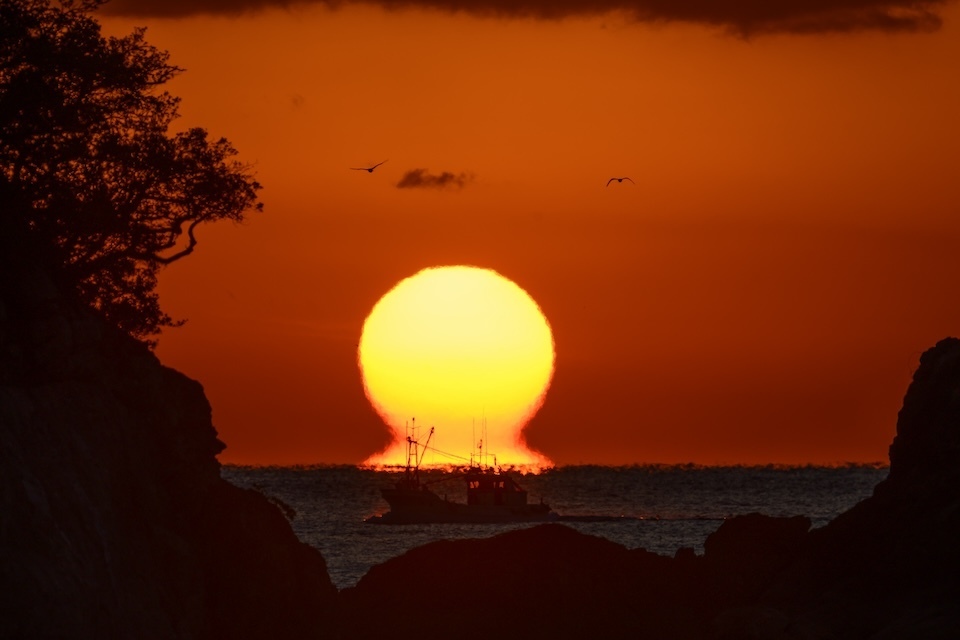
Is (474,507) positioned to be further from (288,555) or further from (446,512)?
(288,555)

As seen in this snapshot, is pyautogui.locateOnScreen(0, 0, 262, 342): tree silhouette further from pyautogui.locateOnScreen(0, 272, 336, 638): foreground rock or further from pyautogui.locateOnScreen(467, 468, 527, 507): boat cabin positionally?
pyautogui.locateOnScreen(467, 468, 527, 507): boat cabin

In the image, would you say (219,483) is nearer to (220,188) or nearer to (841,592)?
(220,188)

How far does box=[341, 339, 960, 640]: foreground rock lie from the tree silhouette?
1486 centimetres

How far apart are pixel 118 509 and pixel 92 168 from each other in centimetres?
1030

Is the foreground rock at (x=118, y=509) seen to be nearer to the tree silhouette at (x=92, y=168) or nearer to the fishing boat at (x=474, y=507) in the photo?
the tree silhouette at (x=92, y=168)

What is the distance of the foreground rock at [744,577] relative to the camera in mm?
43281

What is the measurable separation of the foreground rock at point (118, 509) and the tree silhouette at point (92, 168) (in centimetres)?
237

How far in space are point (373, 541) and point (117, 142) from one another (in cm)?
9044

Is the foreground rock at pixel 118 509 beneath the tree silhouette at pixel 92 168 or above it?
beneath

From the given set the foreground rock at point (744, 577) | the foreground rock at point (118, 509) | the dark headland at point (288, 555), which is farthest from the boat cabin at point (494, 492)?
the foreground rock at point (118, 509)

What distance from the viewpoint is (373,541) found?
132 metres

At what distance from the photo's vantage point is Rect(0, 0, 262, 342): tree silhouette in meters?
41.6

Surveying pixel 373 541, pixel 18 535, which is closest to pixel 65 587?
pixel 18 535

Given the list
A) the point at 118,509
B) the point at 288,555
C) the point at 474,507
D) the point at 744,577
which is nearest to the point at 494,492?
the point at 474,507
